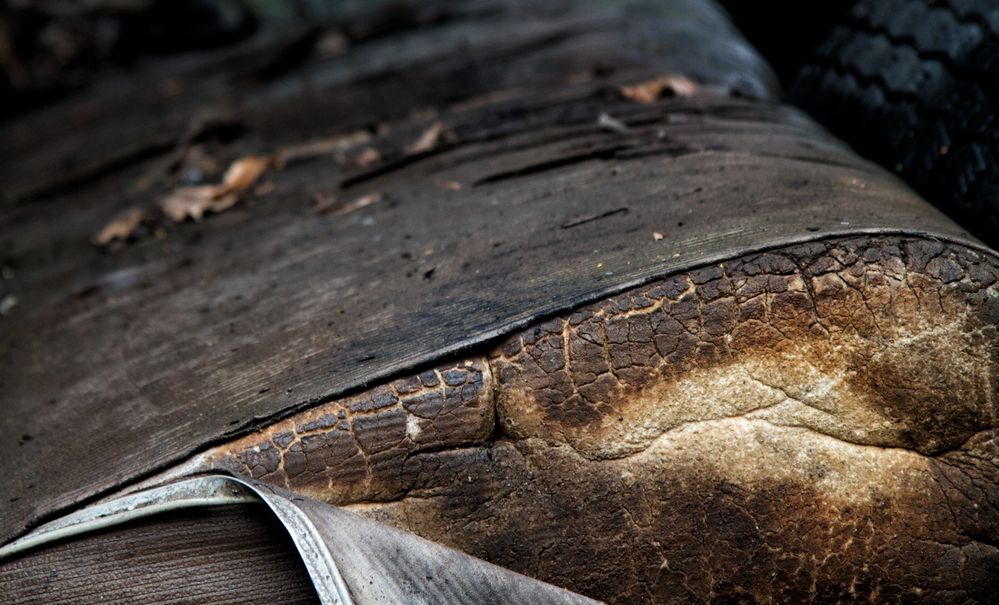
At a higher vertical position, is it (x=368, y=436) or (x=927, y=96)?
(x=927, y=96)

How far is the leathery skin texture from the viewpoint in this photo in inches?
52.9

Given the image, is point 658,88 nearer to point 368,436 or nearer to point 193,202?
point 193,202

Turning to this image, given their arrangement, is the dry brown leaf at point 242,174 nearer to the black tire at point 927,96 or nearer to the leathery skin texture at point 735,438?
the leathery skin texture at point 735,438

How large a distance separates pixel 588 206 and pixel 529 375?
468mm

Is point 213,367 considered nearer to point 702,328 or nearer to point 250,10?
point 702,328

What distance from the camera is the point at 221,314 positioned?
5.74 feet

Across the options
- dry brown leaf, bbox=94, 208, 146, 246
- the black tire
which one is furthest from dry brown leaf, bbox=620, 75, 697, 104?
dry brown leaf, bbox=94, 208, 146, 246

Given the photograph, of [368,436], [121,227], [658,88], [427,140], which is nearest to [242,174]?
[121,227]

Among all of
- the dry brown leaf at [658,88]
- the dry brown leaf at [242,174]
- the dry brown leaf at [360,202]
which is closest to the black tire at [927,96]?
the dry brown leaf at [658,88]

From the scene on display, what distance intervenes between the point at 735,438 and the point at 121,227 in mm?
1774

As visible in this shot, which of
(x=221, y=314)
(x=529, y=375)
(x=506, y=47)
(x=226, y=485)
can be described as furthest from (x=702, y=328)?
(x=506, y=47)

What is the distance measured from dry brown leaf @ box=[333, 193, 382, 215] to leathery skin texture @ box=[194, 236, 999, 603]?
0.83 metres

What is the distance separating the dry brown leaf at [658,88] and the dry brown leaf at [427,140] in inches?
19.8

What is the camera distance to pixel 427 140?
233 centimetres
